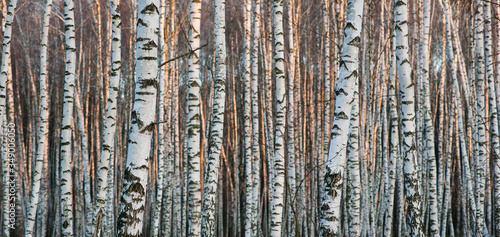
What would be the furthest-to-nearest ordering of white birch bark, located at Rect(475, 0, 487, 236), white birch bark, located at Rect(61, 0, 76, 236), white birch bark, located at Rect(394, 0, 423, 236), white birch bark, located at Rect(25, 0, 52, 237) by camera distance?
white birch bark, located at Rect(475, 0, 487, 236), white birch bark, located at Rect(25, 0, 52, 237), white birch bark, located at Rect(61, 0, 76, 236), white birch bark, located at Rect(394, 0, 423, 236)

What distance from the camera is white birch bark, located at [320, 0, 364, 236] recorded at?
119 inches

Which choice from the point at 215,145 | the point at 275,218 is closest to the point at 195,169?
the point at 215,145

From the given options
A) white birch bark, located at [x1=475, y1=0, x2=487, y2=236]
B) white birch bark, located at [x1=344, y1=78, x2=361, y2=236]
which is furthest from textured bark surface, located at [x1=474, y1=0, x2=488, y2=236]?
white birch bark, located at [x1=344, y1=78, x2=361, y2=236]

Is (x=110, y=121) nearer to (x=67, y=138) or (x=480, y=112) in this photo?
(x=67, y=138)

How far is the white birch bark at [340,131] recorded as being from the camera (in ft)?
9.93

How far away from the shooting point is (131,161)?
104 inches

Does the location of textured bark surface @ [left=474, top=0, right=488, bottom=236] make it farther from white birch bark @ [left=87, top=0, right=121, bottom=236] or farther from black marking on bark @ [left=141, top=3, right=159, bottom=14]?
white birch bark @ [left=87, top=0, right=121, bottom=236]

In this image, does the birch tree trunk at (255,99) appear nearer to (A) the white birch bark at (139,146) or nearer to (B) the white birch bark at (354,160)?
(B) the white birch bark at (354,160)

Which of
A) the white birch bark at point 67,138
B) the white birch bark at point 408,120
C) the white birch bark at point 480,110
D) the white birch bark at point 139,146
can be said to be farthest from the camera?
the white birch bark at point 480,110

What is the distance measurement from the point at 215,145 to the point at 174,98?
423cm

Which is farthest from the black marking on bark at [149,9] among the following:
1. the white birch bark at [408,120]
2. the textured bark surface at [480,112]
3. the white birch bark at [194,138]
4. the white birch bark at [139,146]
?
the textured bark surface at [480,112]

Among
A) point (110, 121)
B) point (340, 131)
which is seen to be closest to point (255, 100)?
point (110, 121)

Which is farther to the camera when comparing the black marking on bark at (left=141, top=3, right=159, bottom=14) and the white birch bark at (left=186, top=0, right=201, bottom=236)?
the white birch bark at (left=186, top=0, right=201, bottom=236)

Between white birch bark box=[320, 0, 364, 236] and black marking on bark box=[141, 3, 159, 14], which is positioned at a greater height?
black marking on bark box=[141, 3, 159, 14]
